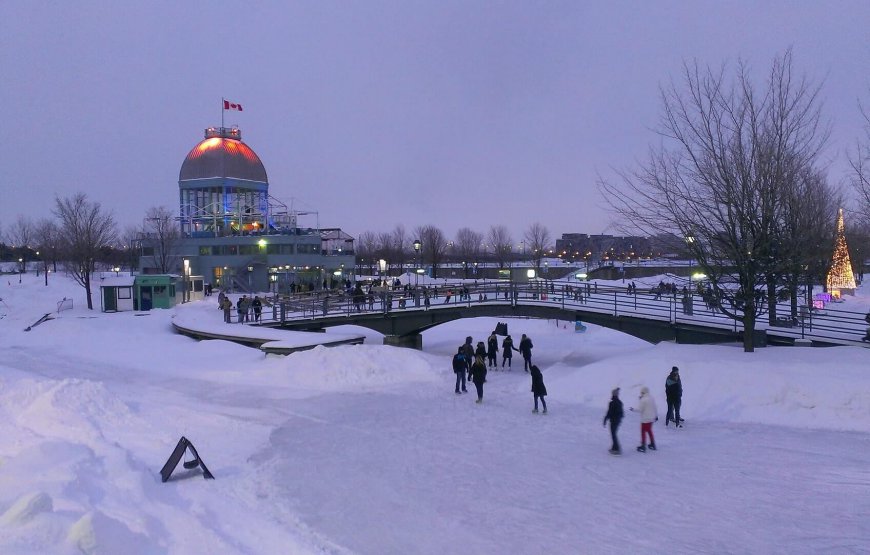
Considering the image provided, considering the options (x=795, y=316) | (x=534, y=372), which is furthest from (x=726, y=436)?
(x=795, y=316)

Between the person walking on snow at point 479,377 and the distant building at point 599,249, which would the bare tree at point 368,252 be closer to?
the distant building at point 599,249

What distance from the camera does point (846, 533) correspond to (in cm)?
816

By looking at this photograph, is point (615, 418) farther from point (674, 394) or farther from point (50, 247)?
point (50, 247)

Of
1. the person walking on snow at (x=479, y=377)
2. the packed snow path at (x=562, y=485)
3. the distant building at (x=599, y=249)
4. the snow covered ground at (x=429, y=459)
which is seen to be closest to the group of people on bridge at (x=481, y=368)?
the person walking on snow at (x=479, y=377)

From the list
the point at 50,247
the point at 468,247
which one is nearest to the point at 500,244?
the point at 468,247

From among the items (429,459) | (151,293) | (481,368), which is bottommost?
(429,459)

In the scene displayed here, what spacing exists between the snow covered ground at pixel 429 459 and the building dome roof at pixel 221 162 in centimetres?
5220

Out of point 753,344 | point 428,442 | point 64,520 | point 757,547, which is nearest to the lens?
point 64,520

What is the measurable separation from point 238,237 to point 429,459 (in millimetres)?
54050

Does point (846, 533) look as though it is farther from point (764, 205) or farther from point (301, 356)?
point (301, 356)

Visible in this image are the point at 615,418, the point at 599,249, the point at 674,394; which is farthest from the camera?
the point at 599,249

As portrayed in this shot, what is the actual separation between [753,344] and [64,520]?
19.0m

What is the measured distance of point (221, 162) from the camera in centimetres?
7125

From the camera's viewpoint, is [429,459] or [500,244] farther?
[500,244]
